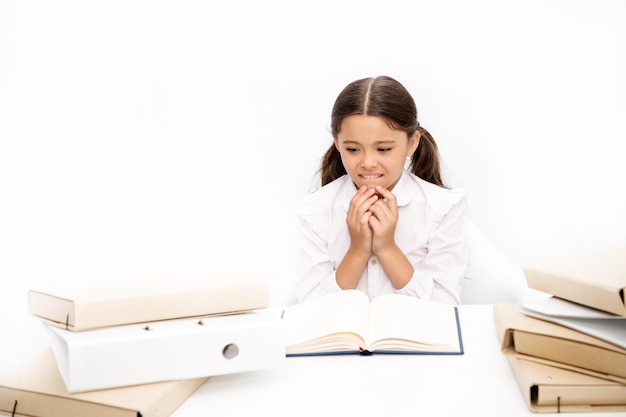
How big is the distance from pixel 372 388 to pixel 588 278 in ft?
1.06

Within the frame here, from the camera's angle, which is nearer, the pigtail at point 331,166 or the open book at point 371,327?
the open book at point 371,327

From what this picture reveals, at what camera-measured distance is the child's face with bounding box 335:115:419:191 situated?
188cm

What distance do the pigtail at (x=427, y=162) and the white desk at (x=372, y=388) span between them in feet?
3.80

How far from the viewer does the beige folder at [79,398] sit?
0.84 m

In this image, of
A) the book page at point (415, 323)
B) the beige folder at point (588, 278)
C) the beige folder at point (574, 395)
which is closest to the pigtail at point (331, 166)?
the book page at point (415, 323)

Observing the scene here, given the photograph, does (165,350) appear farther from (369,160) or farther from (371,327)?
(369,160)

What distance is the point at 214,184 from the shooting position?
8.45ft

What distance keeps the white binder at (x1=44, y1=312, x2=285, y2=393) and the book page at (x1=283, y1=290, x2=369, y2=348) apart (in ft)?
0.32

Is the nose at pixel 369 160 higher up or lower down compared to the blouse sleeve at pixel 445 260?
higher up

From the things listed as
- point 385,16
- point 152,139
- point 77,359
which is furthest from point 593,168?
point 77,359

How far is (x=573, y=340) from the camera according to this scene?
35.8 inches

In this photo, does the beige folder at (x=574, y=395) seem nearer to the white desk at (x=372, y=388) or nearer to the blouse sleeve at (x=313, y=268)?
the white desk at (x=372, y=388)

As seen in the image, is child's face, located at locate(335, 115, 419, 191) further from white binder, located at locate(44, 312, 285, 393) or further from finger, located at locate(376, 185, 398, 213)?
white binder, located at locate(44, 312, 285, 393)

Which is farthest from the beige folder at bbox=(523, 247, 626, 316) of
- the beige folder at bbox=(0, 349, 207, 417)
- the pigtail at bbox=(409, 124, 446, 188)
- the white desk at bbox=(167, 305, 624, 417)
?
the pigtail at bbox=(409, 124, 446, 188)
